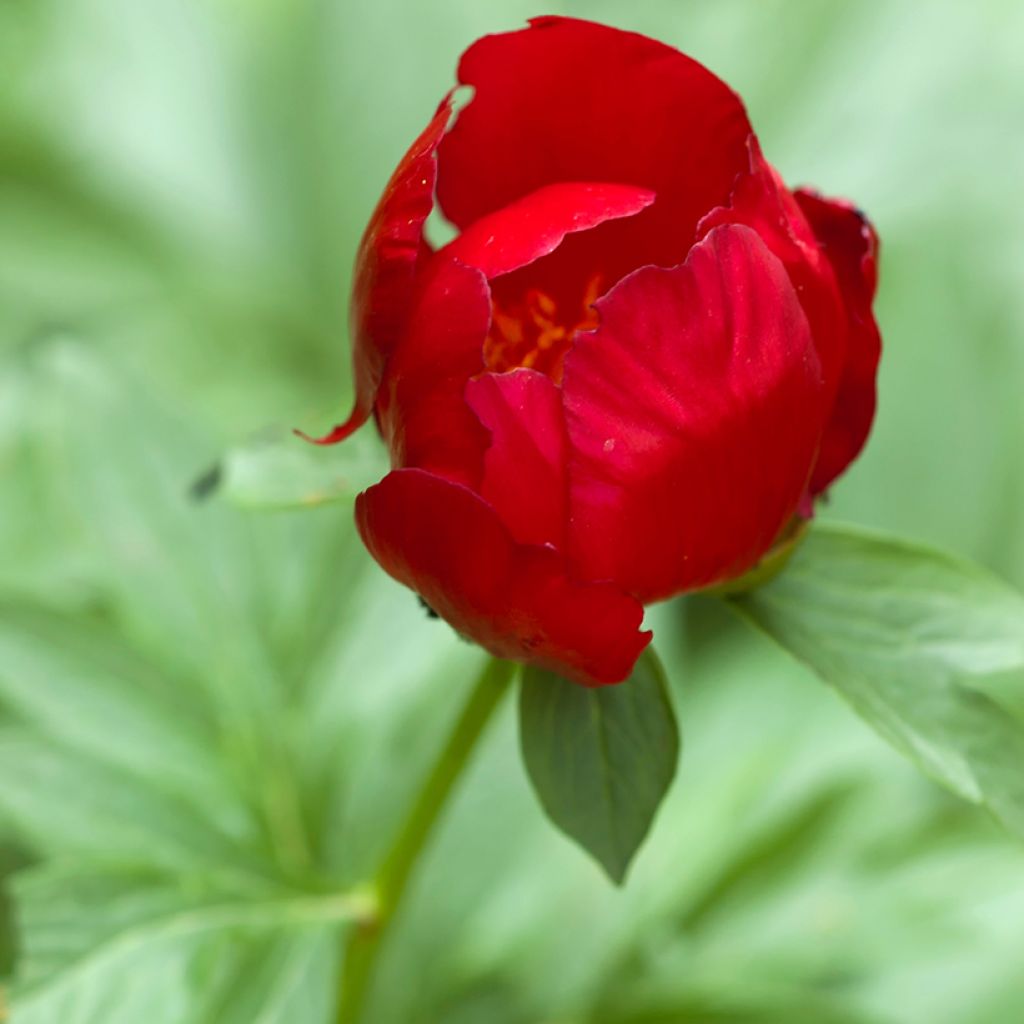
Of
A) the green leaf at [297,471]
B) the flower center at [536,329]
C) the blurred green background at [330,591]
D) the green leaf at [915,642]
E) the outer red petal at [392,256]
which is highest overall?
the outer red petal at [392,256]

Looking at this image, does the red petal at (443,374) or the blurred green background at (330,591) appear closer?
the red petal at (443,374)

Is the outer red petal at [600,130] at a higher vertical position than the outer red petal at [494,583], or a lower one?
higher

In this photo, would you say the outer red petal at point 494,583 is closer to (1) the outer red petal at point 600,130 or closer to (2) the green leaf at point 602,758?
(2) the green leaf at point 602,758

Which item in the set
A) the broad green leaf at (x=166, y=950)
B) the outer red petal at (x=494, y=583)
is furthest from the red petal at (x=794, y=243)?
the broad green leaf at (x=166, y=950)

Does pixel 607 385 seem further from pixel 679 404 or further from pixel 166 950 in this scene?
pixel 166 950

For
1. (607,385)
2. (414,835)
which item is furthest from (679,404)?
(414,835)

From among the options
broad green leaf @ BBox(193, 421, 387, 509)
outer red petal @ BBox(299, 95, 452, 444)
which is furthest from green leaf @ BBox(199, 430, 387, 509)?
outer red petal @ BBox(299, 95, 452, 444)
